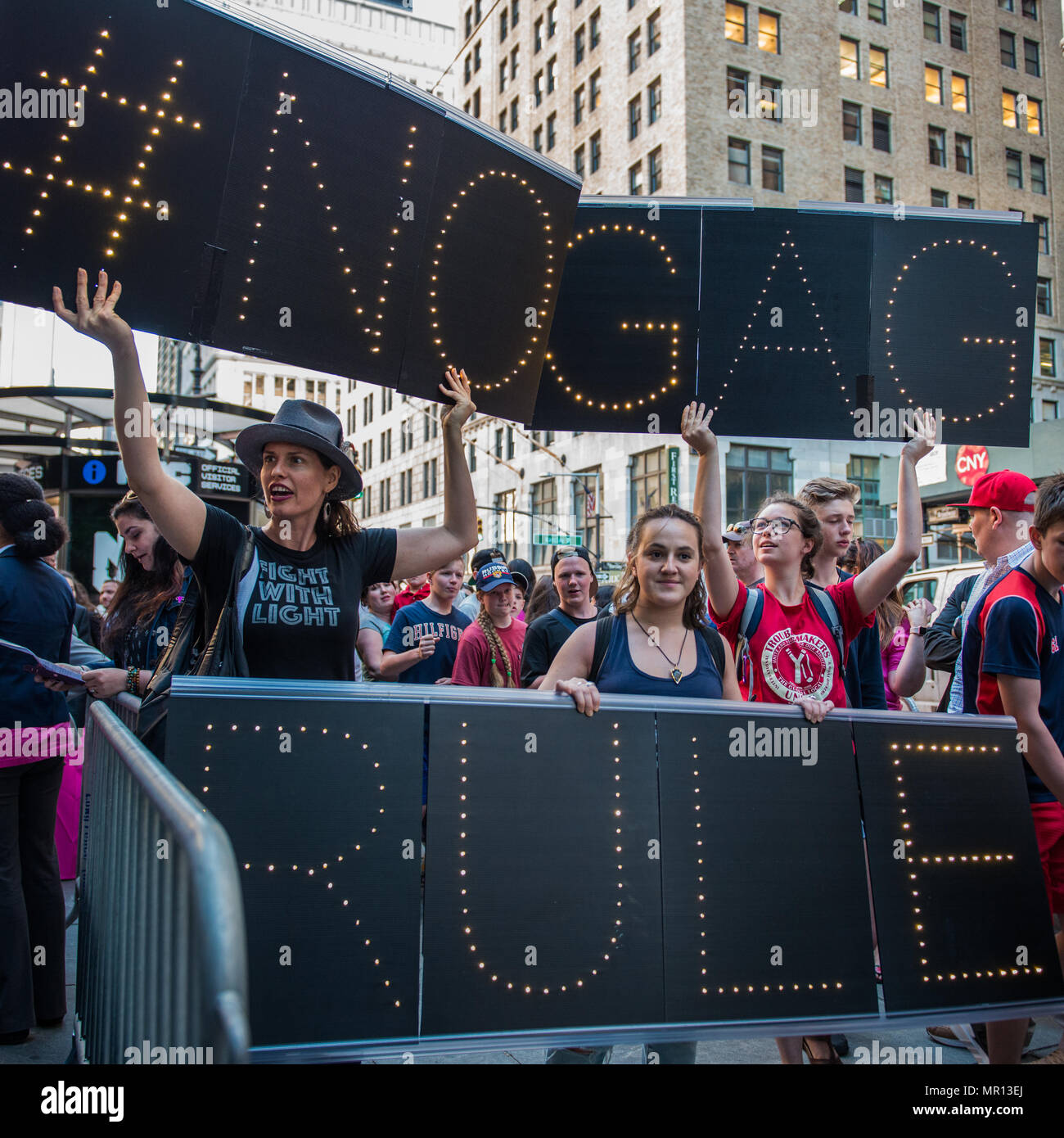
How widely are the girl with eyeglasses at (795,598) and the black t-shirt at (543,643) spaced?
3.46ft

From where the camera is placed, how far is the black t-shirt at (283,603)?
2.86 meters

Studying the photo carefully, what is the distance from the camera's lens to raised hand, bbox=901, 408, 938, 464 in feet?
12.2

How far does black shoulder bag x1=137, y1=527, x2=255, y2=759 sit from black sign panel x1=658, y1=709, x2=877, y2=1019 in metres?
1.34

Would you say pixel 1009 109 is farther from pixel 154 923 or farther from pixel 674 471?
pixel 154 923

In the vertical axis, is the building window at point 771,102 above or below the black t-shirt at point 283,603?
above

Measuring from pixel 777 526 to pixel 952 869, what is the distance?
1447 millimetres

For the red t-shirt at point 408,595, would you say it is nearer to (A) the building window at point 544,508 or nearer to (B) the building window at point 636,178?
(A) the building window at point 544,508

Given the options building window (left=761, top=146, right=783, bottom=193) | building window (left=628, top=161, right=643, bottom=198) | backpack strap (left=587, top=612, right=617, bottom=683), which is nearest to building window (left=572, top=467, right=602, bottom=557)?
building window (left=628, top=161, right=643, bottom=198)

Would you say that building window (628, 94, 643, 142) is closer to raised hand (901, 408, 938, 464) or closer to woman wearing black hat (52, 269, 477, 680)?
raised hand (901, 408, 938, 464)

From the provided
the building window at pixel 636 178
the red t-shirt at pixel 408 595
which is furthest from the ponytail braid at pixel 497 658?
the building window at pixel 636 178

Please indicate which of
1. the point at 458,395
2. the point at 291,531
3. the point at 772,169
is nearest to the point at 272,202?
the point at 458,395

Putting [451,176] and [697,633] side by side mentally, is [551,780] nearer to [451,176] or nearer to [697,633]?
[697,633]

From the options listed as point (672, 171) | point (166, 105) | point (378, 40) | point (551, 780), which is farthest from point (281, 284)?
point (378, 40)

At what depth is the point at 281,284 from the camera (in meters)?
3.06
